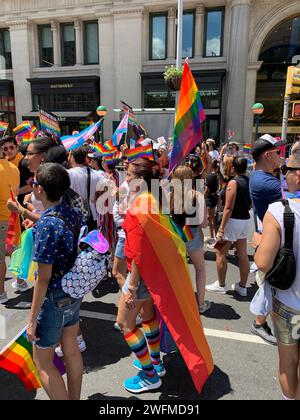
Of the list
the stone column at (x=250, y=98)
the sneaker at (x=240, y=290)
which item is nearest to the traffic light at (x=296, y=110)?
the sneaker at (x=240, y=290)

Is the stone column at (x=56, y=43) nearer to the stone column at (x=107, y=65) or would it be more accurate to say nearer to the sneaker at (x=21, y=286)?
the stone column at (x=107, y=65)

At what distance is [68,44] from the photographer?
21062mm

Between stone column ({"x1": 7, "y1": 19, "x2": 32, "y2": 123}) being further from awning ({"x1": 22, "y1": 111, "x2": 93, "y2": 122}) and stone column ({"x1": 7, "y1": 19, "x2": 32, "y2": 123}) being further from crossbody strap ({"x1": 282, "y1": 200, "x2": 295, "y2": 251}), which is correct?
crossbody strap ({"x1": 282, "y1": 200, "x2": 295, "y2": 251})

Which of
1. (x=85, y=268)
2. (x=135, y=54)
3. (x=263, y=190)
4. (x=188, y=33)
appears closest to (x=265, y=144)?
(x=263, y=190)

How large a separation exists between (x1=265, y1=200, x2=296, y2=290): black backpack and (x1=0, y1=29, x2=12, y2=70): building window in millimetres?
24844

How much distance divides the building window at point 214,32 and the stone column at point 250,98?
2.11m

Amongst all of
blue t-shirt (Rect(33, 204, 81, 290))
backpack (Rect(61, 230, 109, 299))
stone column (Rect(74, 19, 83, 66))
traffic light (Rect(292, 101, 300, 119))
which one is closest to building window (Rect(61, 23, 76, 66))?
stone column (Rect(74, 19, 83, 66))

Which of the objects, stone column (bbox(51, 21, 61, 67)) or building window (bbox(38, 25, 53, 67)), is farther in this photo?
building window (bbox(38, 25, 53, 67))

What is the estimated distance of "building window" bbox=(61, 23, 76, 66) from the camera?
20828 millimetres

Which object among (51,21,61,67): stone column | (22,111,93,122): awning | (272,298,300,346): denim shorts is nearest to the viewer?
(272,298,300,346): denim shorts

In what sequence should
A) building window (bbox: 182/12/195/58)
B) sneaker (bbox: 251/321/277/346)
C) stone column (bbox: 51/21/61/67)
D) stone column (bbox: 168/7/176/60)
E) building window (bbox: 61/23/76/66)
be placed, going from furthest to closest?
building window (bbox: 61/23/76/66) → stone column (bbox: 51/21/61/67) → building window (bbox: 182/12/195/58) → stone column (bbox: 168/7/176/60) → sneaker (bbox: 251/321/277/346)
